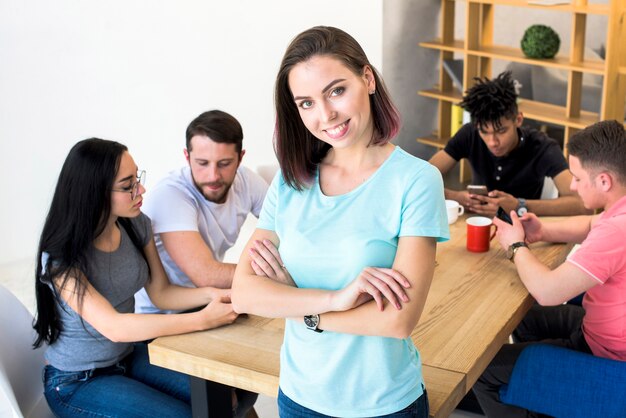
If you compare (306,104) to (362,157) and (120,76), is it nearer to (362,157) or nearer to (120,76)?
(362,157)

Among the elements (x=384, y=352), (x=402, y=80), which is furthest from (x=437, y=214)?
(x=402, y=80)

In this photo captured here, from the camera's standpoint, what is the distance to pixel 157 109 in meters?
4.95

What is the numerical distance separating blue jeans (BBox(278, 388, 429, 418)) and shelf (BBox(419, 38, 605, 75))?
3297 millimetres

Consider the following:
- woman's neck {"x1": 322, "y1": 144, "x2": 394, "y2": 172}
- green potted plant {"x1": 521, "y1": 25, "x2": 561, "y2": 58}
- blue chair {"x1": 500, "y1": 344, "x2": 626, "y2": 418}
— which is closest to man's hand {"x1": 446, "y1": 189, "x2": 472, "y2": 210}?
blue chair {"x1": 500, "y1": 344, "x2": 626, "y2": 418}

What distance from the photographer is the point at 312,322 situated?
5.26 feet

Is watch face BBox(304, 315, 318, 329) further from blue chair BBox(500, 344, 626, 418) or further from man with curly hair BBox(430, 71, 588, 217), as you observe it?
man with curly hair BBox(430, 71, 588, 217)

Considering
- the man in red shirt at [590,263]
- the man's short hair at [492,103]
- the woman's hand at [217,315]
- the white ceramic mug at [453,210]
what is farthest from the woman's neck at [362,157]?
the man's short hair at [492,103]

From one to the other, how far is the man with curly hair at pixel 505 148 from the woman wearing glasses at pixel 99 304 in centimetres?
121

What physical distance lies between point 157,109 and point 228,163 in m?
2.43

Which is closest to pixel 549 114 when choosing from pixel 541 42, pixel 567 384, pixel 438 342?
pixel 541 42

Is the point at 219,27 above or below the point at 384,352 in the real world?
above

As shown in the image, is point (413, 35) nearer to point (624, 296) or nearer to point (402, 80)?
point (402, 80)

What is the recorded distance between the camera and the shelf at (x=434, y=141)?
5.66 m

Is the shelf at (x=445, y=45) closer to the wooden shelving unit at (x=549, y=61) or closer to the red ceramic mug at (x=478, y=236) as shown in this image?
the wooden shelving unit at (x=549, y=61)
